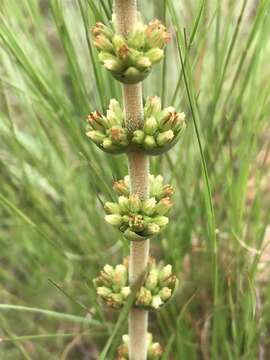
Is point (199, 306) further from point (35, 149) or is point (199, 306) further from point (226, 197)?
point (35, 149)

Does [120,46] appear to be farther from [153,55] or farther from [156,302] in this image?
[156,302]

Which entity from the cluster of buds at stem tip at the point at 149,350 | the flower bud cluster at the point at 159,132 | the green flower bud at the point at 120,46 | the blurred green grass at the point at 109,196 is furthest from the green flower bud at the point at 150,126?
the cluster of buds at stem tip at the point at 149,350

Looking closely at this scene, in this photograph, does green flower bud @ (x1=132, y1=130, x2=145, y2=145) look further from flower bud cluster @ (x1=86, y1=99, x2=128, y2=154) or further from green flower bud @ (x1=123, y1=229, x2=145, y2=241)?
green flower bud @ (x1=123, y1=229, x2=145, y2=241)

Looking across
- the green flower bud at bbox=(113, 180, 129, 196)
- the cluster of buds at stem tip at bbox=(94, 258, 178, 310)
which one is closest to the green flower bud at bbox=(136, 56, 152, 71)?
the green flower bud at bbox=(113, 180, 129, 196)

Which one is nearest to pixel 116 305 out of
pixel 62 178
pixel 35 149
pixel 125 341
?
pixel 125 341

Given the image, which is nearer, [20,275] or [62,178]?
[62,178]

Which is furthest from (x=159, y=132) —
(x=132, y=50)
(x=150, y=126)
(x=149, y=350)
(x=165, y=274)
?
(x=149, y=350)
